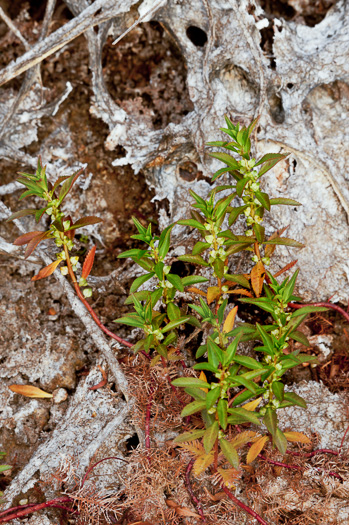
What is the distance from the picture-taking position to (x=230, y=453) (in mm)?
1814

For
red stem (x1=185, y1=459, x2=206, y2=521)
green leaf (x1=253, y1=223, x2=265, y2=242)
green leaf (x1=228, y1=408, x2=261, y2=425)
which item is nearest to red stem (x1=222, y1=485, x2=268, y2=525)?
red stem (x1=185, y1=459, x2=206, y2=521)

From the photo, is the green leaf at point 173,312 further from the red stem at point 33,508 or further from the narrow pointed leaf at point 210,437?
the red stem at point 33,508

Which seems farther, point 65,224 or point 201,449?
point 65,224

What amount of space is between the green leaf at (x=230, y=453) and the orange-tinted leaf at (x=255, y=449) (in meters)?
0.16

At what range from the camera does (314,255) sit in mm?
2629

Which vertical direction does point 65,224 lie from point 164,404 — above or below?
above

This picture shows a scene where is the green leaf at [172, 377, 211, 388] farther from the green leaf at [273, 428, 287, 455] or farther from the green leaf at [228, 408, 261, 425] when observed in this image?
the green leaf at [273, 428, 287, 455]

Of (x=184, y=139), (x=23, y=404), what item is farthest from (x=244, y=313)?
(x=23, y=404)

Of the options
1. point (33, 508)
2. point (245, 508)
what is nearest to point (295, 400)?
point (245, 508)

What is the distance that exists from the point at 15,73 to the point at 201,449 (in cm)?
236

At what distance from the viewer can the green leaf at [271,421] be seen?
190cm

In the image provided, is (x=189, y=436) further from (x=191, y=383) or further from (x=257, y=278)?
(x=257, y=278)

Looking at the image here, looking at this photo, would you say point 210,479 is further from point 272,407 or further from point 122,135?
point 122,135

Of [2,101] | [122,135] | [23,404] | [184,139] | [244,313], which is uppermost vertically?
[2,101]
